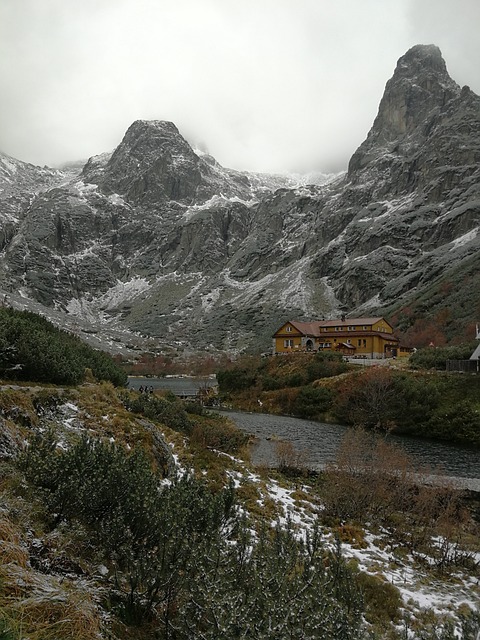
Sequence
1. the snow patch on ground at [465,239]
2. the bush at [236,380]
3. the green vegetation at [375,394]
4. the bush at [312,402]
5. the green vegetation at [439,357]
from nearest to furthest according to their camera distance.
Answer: the green vegetation at [375,394] < the bush at [312,402] < the green vegetation at [439,357] < the bush at [236,380] < the snow patch on ground at [465,239]

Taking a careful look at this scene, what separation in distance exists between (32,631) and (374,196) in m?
208

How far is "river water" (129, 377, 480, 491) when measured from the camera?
26.2 metres

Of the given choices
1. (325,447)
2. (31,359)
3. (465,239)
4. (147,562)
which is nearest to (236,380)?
(325,447)

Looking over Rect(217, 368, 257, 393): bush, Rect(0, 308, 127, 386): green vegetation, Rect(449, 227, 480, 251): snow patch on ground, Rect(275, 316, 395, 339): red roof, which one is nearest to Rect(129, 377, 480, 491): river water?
Rect(0, 308, 127, 386): green vegetation

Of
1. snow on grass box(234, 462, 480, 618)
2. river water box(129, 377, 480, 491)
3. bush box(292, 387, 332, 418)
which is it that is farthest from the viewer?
bush box(292, 387, 332, 418)

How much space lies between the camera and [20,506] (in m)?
6.59

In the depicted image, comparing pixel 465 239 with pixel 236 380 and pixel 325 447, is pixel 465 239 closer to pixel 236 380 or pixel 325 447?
pixel 236 380

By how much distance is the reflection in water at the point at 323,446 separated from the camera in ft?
88.6

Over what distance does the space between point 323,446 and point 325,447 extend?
37cm

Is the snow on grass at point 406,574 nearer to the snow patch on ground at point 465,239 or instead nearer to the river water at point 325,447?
the river water at point 325,447

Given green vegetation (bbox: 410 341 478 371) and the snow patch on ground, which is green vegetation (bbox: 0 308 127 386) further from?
the snow patch on ground

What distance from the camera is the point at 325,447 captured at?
3186cm

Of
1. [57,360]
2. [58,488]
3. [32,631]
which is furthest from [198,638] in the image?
[57,360]

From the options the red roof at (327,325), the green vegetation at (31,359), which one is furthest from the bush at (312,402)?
the green vegetation at (31,359)
